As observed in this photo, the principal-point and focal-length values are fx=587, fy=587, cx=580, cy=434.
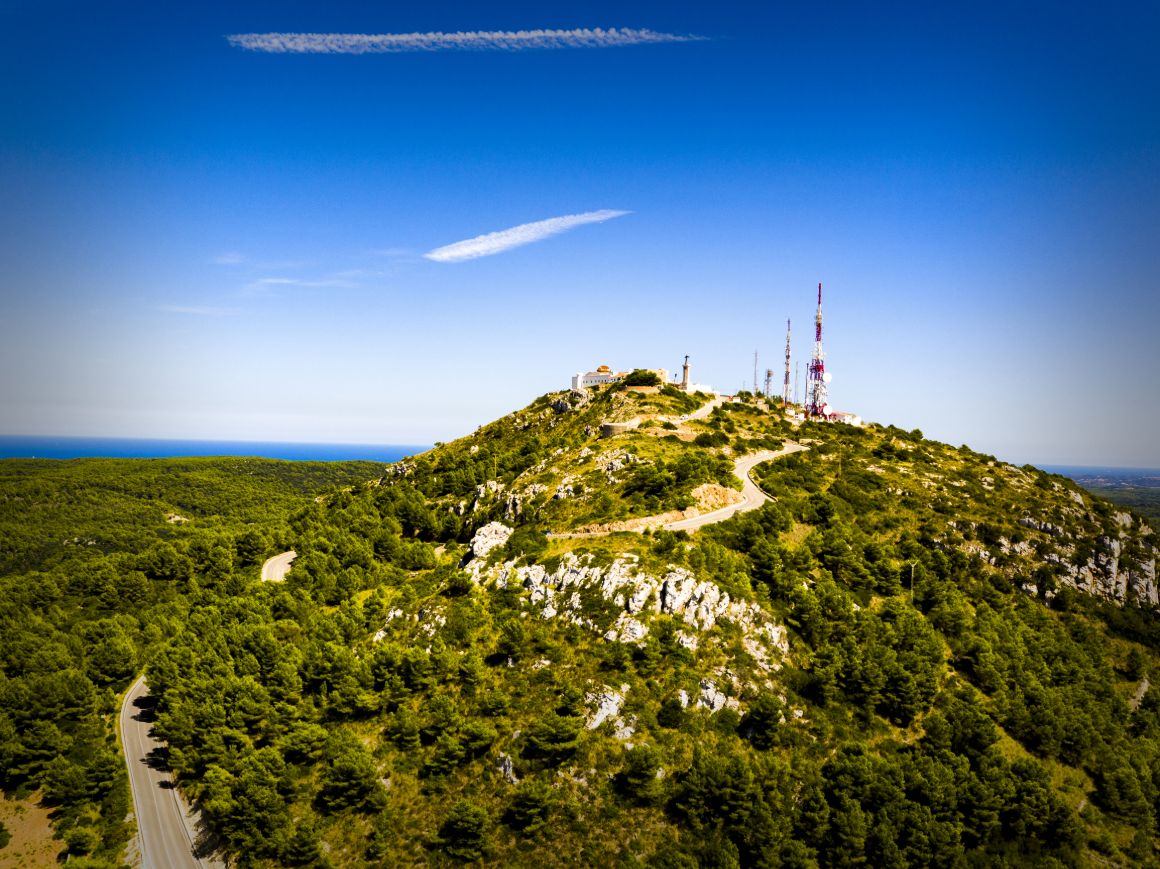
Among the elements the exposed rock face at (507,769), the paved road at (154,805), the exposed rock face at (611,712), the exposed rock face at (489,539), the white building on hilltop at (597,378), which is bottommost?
the paved road at (154,805)

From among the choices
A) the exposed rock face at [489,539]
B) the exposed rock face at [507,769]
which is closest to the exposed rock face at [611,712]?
the exposed rock face at [507,769]

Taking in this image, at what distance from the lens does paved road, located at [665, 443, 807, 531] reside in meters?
84.2

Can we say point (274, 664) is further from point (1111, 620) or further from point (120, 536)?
point (120, 536)

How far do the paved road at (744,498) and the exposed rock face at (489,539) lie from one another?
24157mm

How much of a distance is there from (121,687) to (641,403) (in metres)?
101

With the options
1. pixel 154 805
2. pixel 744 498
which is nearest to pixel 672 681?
pixel 744 498

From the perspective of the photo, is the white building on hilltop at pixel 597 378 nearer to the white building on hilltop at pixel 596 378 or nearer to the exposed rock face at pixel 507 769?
the white building on hilltop at pixel 596 378

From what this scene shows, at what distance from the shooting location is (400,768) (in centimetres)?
5694

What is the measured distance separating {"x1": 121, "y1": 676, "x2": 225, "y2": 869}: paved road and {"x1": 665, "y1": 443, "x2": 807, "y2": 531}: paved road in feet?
200

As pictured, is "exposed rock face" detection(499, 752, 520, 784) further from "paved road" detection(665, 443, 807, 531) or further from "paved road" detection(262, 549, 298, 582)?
"paved road" detection(262, 549, 298, 582)

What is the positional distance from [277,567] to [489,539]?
4703 cm

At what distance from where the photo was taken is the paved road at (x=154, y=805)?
52.4 m

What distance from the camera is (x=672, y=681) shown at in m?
60.2

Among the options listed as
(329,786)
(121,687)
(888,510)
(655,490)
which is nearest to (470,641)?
(329,786)
